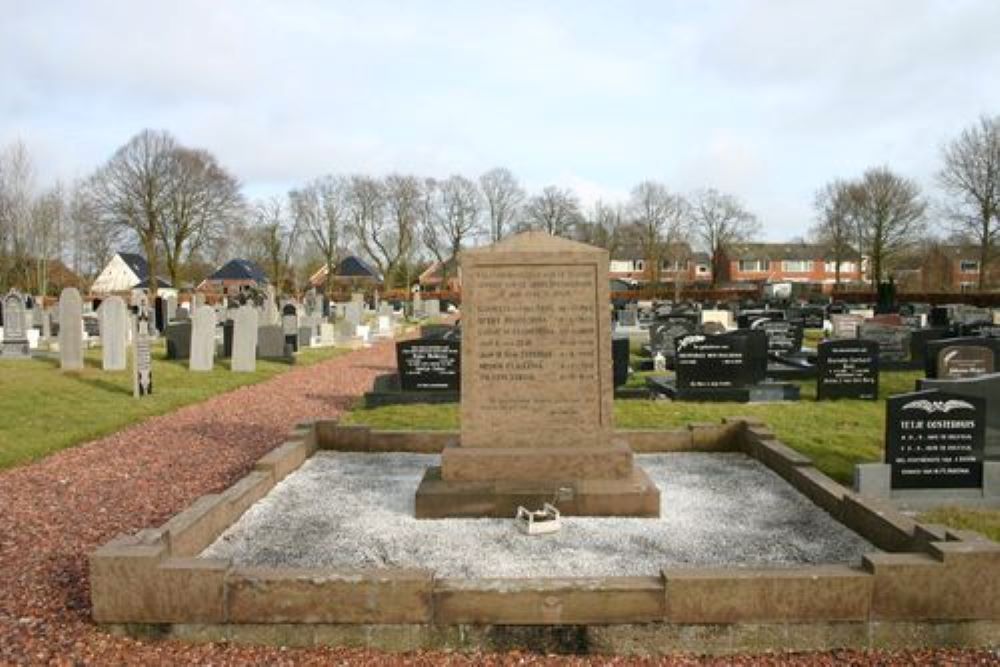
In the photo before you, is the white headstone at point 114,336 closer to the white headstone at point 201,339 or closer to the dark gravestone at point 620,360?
the white headstone at point 201,339

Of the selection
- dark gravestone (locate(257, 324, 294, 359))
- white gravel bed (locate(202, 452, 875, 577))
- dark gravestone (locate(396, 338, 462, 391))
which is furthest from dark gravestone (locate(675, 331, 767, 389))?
dark gravestone (locate(257, 324, 294, 359))

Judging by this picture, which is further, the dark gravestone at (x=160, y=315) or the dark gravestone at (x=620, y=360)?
the dark gravestone at (x=160, y=315)

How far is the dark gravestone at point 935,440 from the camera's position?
23.7ft

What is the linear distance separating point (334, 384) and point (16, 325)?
11.5 m

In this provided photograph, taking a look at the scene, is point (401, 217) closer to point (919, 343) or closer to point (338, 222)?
point (338, 222)

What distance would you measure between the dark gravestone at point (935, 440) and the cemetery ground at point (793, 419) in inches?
28.7

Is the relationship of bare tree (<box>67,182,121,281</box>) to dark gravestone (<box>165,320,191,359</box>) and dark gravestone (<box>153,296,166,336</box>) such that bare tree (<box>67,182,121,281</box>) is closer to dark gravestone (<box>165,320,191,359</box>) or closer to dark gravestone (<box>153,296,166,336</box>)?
dark gravestone (<box>153,296,166,336</box>)

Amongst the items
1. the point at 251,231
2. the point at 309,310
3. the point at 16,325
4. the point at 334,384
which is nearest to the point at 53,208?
the point at 251,231

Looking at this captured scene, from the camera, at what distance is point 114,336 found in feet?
57.9

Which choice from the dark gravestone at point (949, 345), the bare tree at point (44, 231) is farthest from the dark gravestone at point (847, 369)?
the bare tree at point (44, 231)

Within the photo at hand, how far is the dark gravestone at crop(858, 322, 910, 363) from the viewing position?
62.0 ft

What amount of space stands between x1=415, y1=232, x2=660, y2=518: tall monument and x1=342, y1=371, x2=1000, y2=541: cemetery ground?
3.34 m

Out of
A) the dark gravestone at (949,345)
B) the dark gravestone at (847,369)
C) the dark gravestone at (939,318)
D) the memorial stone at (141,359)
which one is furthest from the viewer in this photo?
the dark gravestone at (939,318)

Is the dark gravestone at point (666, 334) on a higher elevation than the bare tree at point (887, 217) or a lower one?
lower
